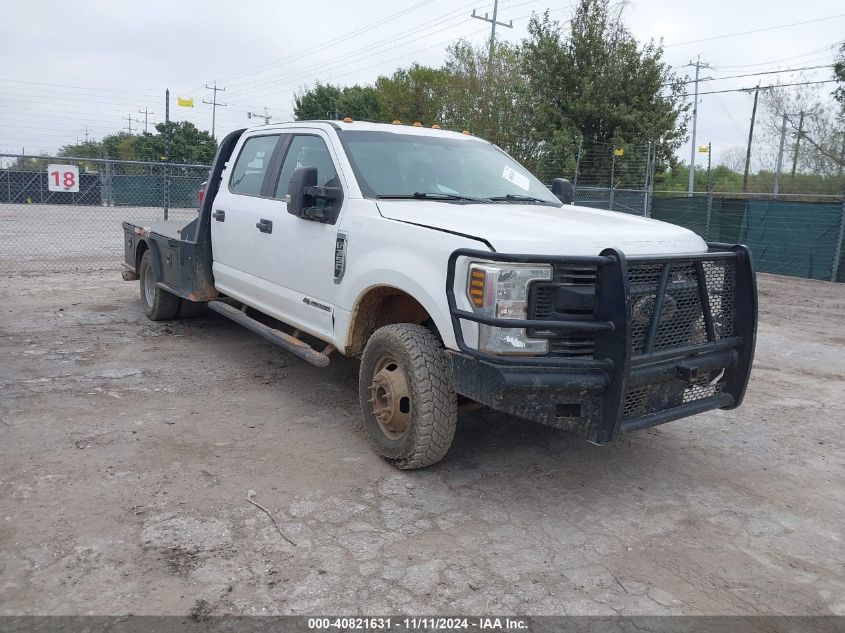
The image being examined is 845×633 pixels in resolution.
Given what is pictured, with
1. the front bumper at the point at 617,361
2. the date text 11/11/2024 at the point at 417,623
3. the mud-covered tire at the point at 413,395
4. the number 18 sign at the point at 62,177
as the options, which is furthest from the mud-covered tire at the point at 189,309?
the number 18 sign at the point at 62,177

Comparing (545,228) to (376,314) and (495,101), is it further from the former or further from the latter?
(495,101)

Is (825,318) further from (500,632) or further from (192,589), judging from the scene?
(192,589)

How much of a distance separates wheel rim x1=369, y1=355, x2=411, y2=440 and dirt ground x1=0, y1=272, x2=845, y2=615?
10.8 inches

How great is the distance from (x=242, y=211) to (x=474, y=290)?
3.00 metres

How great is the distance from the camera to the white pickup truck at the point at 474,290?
340 centimetres

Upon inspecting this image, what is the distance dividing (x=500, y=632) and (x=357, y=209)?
2635 millimetres

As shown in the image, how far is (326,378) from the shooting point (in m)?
5.94

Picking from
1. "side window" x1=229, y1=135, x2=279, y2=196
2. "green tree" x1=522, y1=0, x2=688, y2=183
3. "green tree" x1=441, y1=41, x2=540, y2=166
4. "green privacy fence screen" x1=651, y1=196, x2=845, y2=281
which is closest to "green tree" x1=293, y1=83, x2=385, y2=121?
"green tree" x1=441, y1=41, x2=540, y2=166

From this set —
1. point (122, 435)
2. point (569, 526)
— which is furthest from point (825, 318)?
point (122, 435)

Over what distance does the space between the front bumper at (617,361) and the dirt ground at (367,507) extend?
1.85ft

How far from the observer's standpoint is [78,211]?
2058cm

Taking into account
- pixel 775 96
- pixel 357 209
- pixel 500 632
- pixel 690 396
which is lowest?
pixel 500 632

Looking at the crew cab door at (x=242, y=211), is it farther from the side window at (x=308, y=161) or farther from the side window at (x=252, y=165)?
the side window at (x=308, y=161)

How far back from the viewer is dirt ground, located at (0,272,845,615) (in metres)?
2.92
